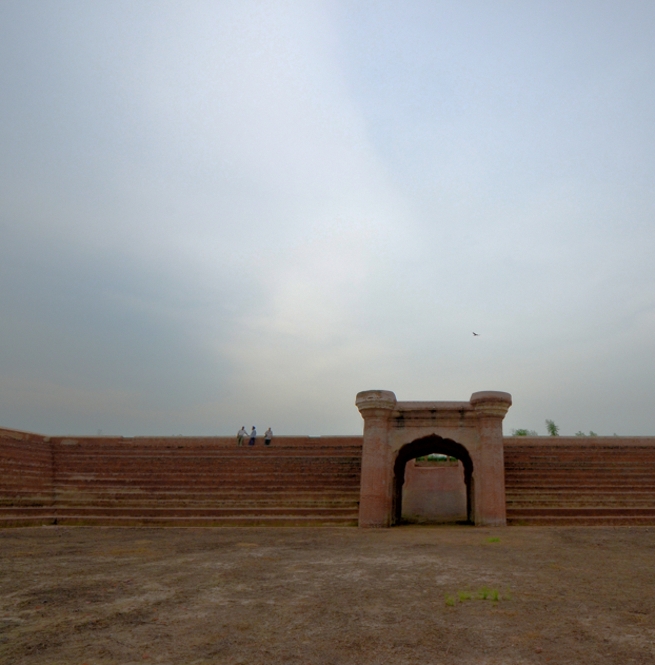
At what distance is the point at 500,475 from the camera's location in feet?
44.1

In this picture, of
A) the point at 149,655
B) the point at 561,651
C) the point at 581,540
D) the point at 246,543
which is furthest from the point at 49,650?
the point at 581,540

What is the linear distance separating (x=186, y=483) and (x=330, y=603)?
462 inches

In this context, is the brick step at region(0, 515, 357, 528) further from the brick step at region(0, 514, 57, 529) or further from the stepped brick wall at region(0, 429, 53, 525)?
the stepped brick wall at region(0, 429, 53, 525)

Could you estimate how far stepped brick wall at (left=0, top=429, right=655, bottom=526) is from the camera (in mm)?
13680

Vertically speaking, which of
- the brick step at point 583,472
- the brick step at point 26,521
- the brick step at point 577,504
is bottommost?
the brick step at point 26,521

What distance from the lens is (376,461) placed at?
1395 cm

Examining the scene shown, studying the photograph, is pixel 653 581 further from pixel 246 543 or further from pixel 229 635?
pixel 246 543

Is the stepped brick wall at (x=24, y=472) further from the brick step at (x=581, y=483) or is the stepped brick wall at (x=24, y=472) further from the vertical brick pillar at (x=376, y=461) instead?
the brick step at (x=581, y=483)

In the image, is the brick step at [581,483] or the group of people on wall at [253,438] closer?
the brick step at [581,483]

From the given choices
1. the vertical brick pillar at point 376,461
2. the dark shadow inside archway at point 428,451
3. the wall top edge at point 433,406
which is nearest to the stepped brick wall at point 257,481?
the vertical brick pillar at point 376,461

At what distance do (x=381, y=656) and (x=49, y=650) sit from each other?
255 cm

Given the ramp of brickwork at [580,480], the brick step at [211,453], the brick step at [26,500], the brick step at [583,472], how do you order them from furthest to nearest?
the brick step at [211,453] → the brick step at [583,472] → the brick step at [26,500] → the ramp of brickwork at [580,480]

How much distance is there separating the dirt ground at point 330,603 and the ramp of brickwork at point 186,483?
4.37m

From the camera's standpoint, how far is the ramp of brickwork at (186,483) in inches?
543
